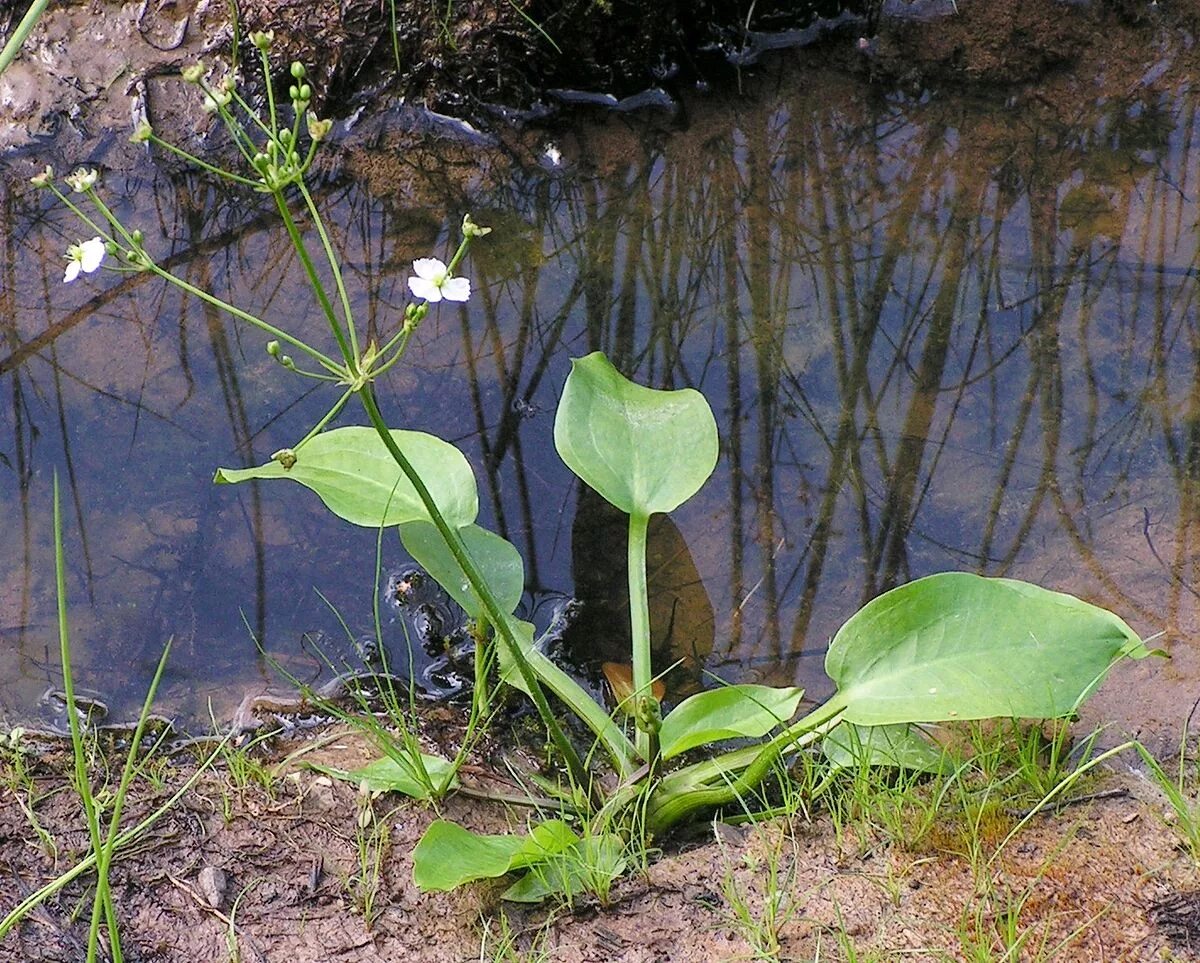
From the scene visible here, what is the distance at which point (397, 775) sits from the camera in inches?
74.3

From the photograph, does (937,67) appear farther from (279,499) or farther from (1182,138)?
(279,499)

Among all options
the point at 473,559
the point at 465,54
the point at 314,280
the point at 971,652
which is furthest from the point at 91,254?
the point at 465,54

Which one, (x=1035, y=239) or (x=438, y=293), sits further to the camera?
(x=1035, y=239)

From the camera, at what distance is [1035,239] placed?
109 inches

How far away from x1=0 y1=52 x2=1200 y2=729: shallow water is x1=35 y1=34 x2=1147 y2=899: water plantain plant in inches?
9.6

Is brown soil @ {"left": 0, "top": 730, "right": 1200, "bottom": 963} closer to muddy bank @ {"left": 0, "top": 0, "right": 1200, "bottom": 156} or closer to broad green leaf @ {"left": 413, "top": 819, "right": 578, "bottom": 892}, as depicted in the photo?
broad green leaf @ {"left": 413, "top": 819, "right": 578, "bottom": 892}

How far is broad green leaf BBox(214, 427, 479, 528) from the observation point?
6.42 feet

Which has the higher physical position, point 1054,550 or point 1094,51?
point 1094,51

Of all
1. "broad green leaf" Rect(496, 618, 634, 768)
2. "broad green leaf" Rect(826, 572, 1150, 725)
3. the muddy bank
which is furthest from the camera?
the muddy bank

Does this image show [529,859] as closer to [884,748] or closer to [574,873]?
[574,873]

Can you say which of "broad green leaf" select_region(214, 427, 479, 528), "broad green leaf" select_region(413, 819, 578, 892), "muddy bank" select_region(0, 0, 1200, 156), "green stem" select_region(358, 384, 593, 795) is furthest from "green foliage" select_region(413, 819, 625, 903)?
"muddy bank" select_region(0, 0, 1200, 156)

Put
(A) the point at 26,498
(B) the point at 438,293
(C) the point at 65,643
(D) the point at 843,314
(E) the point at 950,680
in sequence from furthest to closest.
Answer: (D) the point at 843,314, (A) the point at 26,498, (E) the point at 950,680, (B) the point at 438,293, (C) the point at 65,643

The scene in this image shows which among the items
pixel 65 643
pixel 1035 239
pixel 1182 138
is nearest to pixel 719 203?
pixel 1035 239

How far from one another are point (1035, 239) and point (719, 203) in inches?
29.0
